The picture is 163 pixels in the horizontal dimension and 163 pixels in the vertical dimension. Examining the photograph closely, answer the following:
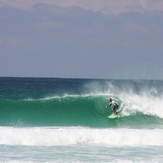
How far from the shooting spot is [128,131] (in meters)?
16.9

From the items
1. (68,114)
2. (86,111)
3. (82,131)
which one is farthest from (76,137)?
(86,111)

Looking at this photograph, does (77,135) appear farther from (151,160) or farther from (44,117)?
(44,117)

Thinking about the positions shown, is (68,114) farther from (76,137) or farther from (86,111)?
(76,137)

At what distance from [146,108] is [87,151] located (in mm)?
11660

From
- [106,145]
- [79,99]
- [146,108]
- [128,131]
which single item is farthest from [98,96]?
[106,145]

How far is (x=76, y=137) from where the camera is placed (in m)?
15.9

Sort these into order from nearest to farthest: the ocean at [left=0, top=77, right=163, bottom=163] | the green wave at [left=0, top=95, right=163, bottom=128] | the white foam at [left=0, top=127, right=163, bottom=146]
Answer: the ocean at [left=0, top=77, right=163, bottom=163]
the white foam at [left=0, top=127, right=163, bottom=146]
the green wave at [left=0, top=95, right=163, bottom=128]

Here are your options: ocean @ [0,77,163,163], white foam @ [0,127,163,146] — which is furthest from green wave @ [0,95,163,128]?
white foam @ [0,127,163,146]

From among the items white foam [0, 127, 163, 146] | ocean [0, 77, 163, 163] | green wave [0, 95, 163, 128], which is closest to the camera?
ocean [0, 77, 163, 163]

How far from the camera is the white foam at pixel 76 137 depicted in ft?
50.6

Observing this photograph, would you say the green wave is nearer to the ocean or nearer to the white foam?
the ocean

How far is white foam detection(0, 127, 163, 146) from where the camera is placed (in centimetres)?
1544

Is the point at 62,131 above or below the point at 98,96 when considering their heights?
below

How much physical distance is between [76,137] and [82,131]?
0.69 metres
